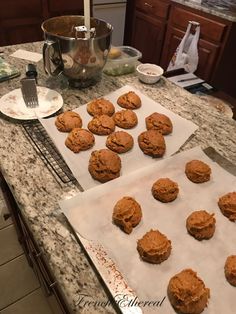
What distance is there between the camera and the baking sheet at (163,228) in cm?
47

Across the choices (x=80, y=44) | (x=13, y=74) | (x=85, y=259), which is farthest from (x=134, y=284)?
(x=13, y=74)

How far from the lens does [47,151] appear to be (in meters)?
0.72

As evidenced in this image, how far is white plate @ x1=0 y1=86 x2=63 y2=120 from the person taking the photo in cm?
81

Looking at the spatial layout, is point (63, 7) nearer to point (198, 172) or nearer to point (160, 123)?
point (160, 123)

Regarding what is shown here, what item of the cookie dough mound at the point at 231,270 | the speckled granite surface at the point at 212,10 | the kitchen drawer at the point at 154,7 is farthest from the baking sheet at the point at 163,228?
the kitchen drawer at the point at 154,7

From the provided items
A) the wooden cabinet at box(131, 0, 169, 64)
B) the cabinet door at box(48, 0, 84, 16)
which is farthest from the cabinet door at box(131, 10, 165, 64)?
the cabinet door at box(48, 0, 84, 16)

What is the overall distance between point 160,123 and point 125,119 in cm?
11

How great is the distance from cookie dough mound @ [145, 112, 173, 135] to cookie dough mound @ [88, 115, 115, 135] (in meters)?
0.12

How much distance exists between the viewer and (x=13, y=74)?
3.25 ft

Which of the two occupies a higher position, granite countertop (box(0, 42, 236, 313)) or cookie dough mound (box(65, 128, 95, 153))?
cookie dough mound (box(65, 128, 95, 153))

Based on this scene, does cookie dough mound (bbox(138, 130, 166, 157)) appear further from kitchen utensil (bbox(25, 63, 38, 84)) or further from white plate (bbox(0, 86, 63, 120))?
kitchen utensil (bbox(25, 63, 38, 84))

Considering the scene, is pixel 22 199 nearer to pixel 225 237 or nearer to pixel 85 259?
pixel 85 259

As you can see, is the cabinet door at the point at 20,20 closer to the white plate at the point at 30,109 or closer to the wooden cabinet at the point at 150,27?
the wooden cabinet at the point at 150,27

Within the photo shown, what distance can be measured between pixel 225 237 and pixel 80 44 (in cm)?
68
